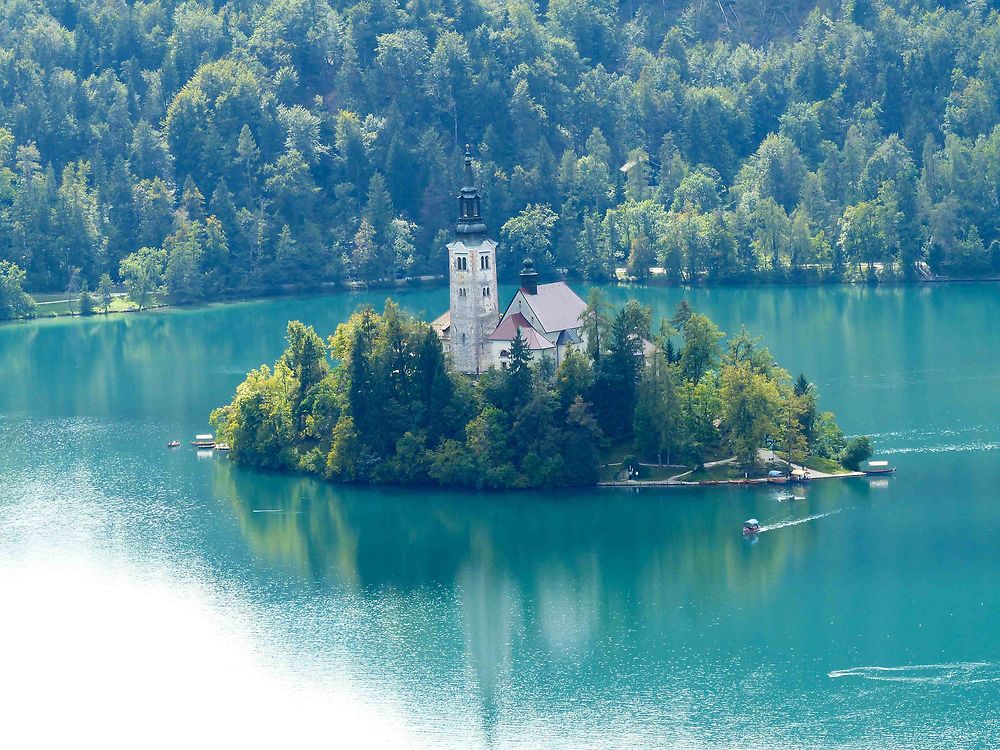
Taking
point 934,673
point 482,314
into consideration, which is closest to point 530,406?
point 482,314

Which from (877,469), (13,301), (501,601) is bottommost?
(501,601)

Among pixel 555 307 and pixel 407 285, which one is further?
pixel 407 285

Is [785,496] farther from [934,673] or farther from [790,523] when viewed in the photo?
[934,673]

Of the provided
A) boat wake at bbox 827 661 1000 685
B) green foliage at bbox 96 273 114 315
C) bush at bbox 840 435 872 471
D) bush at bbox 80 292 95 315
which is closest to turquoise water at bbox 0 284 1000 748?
boat wake at bbox 827 661 1000 685

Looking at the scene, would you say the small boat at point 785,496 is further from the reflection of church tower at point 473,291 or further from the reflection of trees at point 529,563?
the reflection of church tower at point 473,291

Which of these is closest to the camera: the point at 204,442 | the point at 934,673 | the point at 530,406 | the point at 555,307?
the point at 934,673

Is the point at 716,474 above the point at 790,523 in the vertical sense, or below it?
above

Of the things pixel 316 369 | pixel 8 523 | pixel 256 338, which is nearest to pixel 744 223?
pixel 256 338
